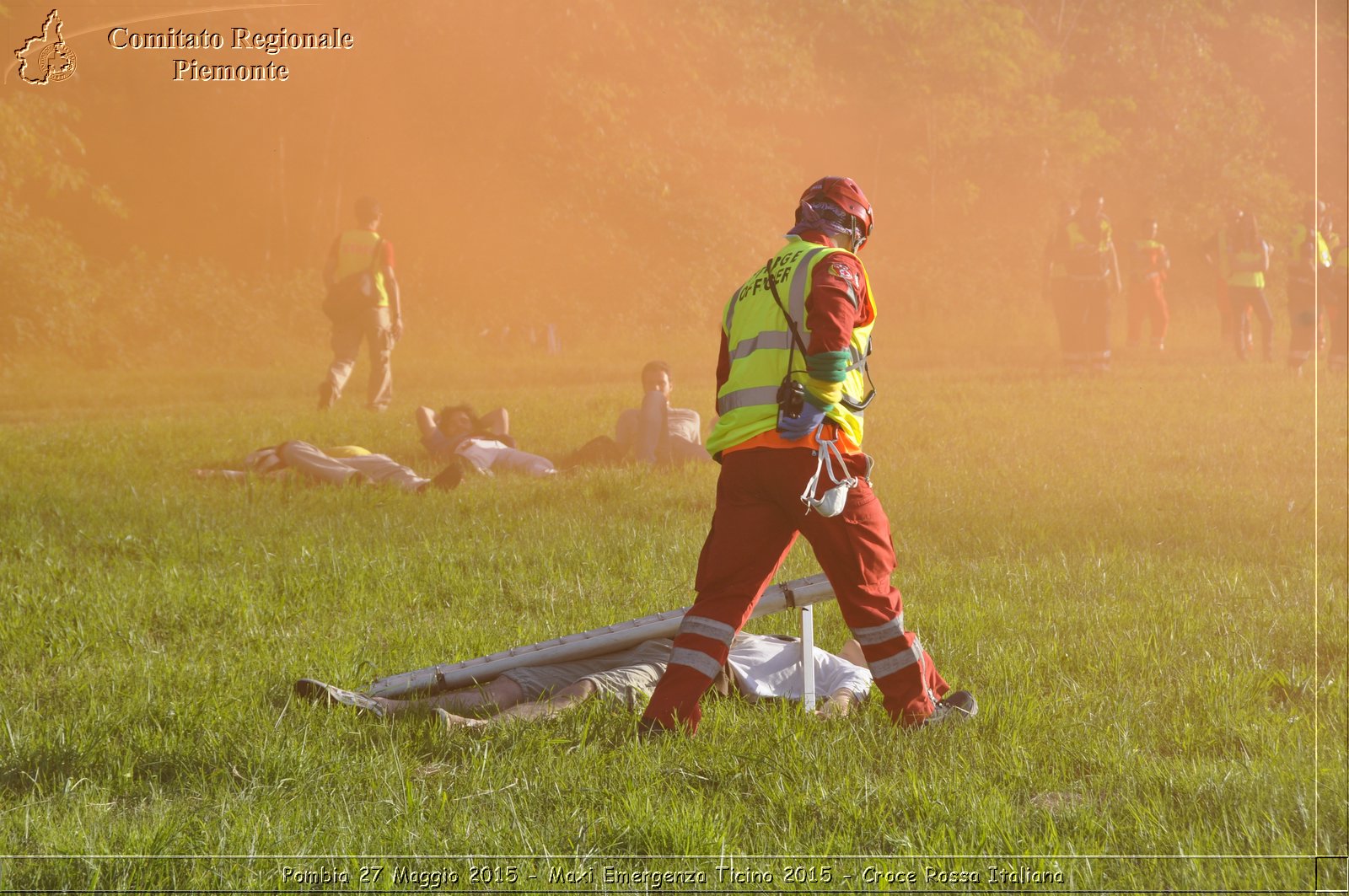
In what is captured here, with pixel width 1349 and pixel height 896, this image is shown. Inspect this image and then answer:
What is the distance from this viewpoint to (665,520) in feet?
25.2

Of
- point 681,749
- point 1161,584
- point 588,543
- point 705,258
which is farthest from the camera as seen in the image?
point 705,258

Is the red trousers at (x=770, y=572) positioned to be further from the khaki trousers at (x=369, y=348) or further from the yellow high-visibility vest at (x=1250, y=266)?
the yellow high-visibility vest at (x=1250, y=266)

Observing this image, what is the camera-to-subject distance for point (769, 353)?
3895 millimetres

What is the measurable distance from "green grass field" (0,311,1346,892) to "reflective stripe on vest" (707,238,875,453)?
0.91 m

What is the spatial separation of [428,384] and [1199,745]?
15.9 m

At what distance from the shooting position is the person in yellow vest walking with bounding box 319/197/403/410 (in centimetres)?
1323

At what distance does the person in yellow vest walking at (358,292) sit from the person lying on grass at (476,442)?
3.10 meters

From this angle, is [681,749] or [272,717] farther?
[272,717]

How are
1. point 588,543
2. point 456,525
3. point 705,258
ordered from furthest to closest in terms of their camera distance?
1. point 705,258
2. point 456,525
3. point 588,543

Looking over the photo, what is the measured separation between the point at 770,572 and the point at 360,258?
10.3 meters

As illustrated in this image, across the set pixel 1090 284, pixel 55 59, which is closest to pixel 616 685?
Result: pixel 1090 284

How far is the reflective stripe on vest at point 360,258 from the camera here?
13.3 meters

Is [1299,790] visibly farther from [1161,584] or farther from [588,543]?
[588,543]

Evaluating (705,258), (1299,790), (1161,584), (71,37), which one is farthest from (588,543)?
(705,258)
